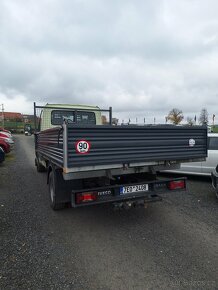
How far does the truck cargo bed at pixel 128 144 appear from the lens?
3.63 metres

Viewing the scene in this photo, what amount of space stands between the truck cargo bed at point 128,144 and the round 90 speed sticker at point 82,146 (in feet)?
0.13

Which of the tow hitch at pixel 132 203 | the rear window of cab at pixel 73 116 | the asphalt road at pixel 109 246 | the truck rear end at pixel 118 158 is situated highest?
the rear window of cab at pixel 73 116

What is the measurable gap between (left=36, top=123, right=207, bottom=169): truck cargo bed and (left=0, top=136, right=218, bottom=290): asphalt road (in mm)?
1202

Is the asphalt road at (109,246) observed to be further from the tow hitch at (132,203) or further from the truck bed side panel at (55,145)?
the truck bed side panel at (55,145)

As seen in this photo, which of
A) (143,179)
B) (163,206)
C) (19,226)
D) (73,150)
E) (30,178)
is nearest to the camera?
(73,150)

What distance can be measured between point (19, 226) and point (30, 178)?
461cm

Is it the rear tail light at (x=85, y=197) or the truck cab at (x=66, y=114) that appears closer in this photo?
the rear tail light at (x=85, y=197)

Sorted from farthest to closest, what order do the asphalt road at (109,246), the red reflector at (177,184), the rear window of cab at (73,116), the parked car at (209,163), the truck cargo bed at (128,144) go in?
1. the rear window of cab at (73,116)
2. the parked car at (209,163)
3. the red reflector at (177,184)
4. the truck cargo bed at (128,144)
5. the asphalt road at (109,246)

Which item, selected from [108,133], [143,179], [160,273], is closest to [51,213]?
[143,179]

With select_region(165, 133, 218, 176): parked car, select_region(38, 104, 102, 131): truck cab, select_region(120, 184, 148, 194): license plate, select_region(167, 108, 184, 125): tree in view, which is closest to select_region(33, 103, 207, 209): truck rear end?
select_region(120, 184, 148, 194): license plate

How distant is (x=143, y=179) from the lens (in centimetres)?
507

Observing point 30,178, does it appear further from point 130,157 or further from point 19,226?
point 130,157

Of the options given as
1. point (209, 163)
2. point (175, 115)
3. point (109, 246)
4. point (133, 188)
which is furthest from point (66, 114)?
point (175, 115)

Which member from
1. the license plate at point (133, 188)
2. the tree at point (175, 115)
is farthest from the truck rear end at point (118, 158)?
the tree at point (175, 115)
